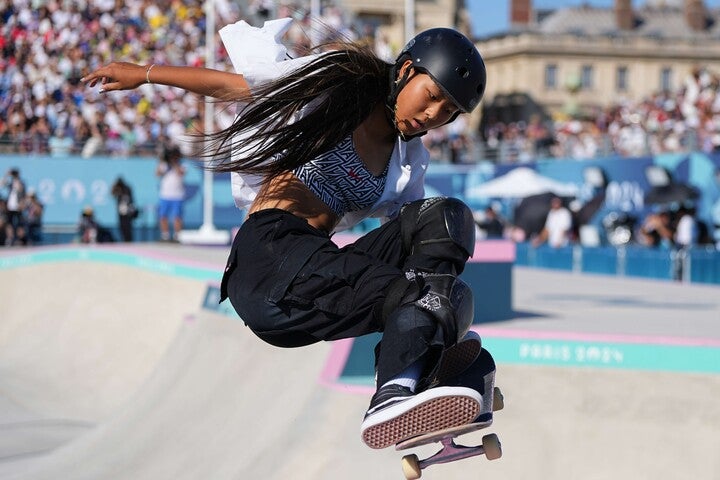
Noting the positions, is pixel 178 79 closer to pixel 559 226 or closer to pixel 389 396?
pixel 389 396

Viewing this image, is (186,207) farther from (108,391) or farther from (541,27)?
(541,27)

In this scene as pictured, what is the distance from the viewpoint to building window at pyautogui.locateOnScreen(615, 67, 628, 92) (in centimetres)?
7981

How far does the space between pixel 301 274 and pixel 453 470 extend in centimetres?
278

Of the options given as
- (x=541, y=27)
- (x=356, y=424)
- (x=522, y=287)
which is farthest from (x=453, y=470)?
(x=541, y=27)

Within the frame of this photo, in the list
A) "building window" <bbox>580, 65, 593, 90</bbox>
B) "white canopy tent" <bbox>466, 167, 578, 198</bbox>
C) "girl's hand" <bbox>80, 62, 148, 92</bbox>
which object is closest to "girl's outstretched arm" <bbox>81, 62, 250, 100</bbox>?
"girl's hand" <bbox>80, 62, 148, 92</bbox>

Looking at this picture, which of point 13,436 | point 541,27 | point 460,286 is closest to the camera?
point 460,286

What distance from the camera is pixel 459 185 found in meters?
25.6

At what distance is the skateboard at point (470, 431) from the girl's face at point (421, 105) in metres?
0.84

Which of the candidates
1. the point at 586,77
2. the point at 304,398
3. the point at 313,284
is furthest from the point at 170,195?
the point at 586,77

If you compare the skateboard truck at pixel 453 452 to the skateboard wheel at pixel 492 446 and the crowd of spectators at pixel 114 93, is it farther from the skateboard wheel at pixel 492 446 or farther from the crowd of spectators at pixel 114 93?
the crowd of spectators at pixel 114 93

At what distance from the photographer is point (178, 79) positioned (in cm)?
386

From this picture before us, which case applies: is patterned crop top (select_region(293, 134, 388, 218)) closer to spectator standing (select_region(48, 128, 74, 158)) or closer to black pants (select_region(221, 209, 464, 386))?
black pants (select_region(221, 209, 464, 386))

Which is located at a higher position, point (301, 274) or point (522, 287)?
point (301, 274)

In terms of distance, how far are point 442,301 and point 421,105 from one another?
709 millimetres
